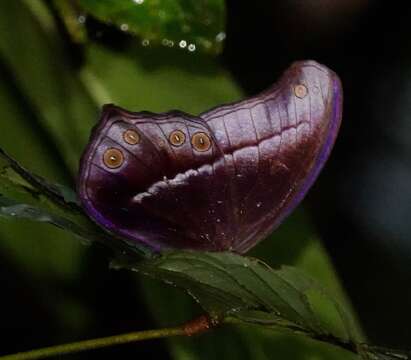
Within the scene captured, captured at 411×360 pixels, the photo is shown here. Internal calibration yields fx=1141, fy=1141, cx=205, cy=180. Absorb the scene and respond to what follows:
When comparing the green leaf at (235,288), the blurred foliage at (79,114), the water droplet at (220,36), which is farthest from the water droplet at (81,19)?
the green leaf at (235,288)

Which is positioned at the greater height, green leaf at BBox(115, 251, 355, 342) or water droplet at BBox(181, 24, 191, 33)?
water droplet at BBox(181, 24, 191, 33)

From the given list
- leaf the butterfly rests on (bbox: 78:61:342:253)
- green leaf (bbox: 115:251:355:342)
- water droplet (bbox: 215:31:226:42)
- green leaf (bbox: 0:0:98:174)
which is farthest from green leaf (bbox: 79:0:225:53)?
green leaf (bbox: 115:251:355:342)

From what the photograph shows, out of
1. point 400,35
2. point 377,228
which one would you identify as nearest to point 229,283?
point 400,35

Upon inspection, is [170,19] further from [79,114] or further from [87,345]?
[87,345]

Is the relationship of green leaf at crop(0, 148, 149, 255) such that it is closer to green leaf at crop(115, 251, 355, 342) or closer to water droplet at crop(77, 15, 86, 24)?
green leaf at crop(115, 251, 355, 342)

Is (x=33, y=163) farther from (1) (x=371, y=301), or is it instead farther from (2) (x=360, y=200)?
(2) (x=360, y=200)

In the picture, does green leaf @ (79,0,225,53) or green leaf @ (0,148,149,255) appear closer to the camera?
green leaf @ (0,148,149,255)

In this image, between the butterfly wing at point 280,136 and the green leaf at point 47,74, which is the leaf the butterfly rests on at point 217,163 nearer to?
the butterfly wing at point 280,136
